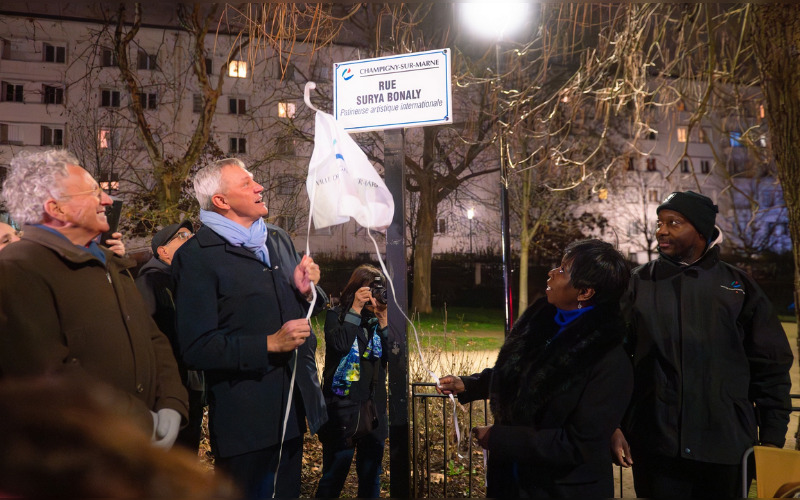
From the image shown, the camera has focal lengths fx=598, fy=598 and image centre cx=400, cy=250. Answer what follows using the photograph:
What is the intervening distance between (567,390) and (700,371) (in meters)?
0.98

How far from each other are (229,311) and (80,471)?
77.0 inches

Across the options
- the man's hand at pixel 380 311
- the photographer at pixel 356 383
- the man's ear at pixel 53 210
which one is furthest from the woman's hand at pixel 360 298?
the man's ear at pixel 53 210

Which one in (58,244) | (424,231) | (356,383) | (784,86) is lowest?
(356,383)

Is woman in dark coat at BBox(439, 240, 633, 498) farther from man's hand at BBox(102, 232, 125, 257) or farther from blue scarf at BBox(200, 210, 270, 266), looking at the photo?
man's hand at BBox(102, 232, 125, 257)

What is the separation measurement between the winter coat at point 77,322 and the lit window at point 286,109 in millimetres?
10702

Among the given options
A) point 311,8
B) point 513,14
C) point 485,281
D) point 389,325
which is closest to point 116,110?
point 311,8

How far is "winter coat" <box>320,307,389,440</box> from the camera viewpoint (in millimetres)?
3742

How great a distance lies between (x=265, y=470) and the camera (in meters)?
2.69

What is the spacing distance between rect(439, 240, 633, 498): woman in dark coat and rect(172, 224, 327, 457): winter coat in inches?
34.8

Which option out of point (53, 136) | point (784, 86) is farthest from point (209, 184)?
point (53, 136)

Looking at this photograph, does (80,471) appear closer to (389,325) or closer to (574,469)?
(574,469)

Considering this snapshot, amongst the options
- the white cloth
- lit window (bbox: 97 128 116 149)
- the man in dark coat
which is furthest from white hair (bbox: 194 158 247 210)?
lit window (bbox: 97 128 116 149)

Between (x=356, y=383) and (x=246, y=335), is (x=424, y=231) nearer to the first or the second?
(x=356, y=383)

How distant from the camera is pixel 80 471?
2.46 ft
